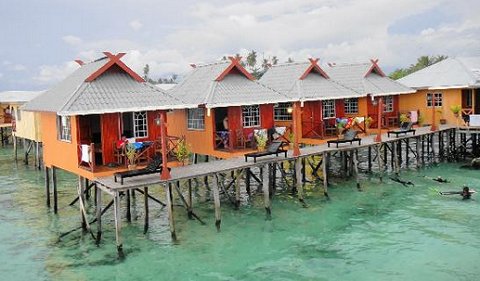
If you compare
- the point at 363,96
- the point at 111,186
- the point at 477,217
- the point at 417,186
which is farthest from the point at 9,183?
the point at 477,217

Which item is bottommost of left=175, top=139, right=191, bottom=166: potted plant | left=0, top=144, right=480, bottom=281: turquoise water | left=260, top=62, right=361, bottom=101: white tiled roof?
left=0, top=144, right=480, bottom=281: turquoise water

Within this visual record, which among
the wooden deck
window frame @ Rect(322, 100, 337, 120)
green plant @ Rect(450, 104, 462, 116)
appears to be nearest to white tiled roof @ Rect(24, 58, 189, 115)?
the wooden deck

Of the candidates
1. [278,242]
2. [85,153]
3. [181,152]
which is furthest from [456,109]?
[85,153]

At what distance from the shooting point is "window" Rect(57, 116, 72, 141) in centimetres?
1862

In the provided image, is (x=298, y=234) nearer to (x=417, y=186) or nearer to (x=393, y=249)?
(x=393, y=249)

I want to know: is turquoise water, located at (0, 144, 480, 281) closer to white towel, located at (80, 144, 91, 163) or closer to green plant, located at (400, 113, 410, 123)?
white towel, located at (80, 144, 91, 163)

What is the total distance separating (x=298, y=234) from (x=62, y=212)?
11.3m

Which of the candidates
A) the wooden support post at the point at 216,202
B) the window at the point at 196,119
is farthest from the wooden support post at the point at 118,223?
the window at the point at 196,119

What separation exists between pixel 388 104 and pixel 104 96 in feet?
68.5

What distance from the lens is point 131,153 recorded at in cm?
1762

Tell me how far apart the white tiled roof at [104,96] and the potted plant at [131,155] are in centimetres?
135

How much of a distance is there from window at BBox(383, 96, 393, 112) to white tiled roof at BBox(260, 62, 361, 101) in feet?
16.8

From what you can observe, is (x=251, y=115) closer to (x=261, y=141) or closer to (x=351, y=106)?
(x=261, y=141)

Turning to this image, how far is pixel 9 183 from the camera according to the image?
1212 inches
